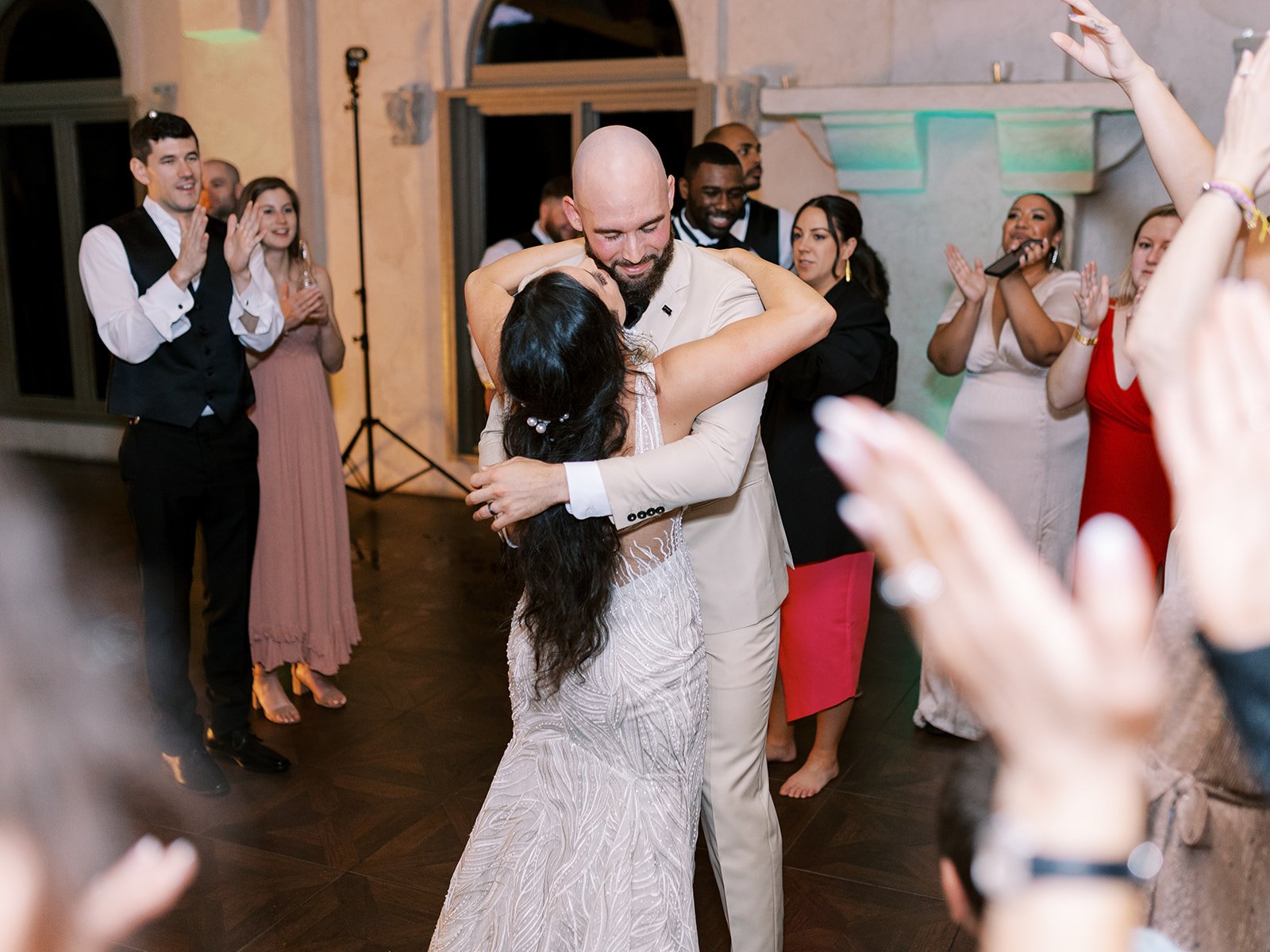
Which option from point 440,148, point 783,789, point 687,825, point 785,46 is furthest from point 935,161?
point 687,825

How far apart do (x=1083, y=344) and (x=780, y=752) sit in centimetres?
154

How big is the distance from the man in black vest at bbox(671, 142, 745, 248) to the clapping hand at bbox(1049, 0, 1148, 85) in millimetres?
2443

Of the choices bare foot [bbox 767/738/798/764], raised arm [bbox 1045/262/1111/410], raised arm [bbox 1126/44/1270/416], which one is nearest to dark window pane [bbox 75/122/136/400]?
bare foot [bbox 767/738/798/764]

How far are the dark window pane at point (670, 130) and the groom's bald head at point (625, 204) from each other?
13.9 ft

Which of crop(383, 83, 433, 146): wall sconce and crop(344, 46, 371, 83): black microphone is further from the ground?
crop(344, 46, 371, 83): black microphone

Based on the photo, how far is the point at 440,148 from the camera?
6.77 meters

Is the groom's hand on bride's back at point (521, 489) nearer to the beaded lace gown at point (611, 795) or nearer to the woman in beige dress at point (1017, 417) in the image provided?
the beaded lace gown at point (611, 795)

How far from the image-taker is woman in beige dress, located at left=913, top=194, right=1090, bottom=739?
3689 millimetres

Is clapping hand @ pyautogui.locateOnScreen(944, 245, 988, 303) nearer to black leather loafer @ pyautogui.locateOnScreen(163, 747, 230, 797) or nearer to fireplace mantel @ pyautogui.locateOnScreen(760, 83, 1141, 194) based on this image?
fireplace mantel @ pyautogui.locateOnScreen(760, 83, 1141, 194)

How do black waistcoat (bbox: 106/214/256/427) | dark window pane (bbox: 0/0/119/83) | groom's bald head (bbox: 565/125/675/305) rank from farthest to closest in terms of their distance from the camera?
dark window pane (bbox: 0/0/119/83) < black waistcoat (bbox: 106/214/256/427) < groom's bald head (bbox: 565/125/675/305)

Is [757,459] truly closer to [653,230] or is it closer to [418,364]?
[653,230]

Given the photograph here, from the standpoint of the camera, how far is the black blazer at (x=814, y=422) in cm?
323

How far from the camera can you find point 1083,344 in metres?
3.50

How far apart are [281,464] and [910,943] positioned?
7.84 feet
